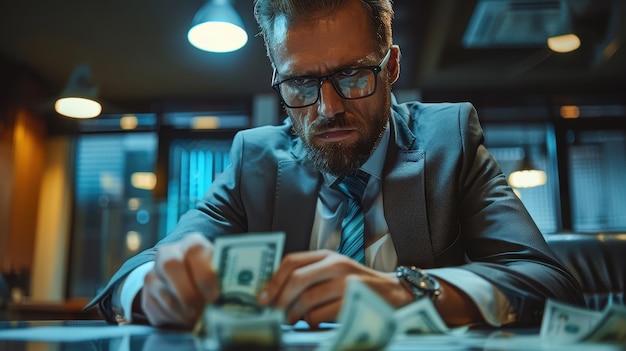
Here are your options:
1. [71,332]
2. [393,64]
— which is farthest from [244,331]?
[393,64]

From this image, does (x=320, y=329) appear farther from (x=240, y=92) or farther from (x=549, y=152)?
(x=549, y=152)

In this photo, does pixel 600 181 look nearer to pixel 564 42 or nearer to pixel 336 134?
pixel 564 42

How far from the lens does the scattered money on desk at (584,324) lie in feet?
1.86

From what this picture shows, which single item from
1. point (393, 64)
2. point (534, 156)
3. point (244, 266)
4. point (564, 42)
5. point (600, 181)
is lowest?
point (244, 266)

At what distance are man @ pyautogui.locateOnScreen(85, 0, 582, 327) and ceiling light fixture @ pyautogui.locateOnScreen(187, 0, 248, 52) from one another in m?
2.29

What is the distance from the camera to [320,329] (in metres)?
0.81

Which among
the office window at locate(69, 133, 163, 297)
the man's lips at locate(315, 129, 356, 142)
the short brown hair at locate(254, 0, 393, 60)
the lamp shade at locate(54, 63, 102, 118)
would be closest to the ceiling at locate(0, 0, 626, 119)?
the lamp shade at locate(54, 63, 102, 118)

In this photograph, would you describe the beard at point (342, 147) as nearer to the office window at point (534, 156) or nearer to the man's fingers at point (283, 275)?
the man's fingers at point (283, 275)

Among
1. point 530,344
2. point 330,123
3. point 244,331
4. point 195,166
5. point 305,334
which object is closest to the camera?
point 244,331

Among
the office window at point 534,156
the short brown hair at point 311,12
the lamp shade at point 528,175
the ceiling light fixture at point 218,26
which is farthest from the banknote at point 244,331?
the lamp shade at point 528,175

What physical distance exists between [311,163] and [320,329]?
1.94 ft

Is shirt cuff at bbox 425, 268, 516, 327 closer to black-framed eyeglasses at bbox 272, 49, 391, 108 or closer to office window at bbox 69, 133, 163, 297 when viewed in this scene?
black-framed eyeglasses at bbox 272, 49, 391, 108

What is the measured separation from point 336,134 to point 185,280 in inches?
23.0

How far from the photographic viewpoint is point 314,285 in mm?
747
